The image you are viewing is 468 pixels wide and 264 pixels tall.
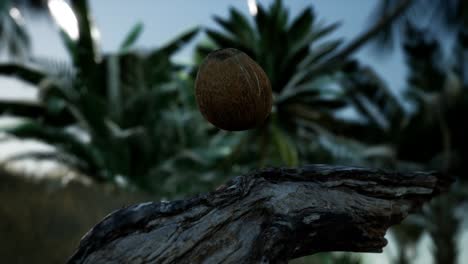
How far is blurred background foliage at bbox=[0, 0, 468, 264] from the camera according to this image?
14102 millimetres

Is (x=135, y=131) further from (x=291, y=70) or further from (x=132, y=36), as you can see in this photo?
(x=132, y=36)

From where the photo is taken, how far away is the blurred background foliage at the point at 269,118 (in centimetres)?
1410

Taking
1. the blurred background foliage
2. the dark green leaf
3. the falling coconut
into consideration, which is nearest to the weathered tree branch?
the falling coconut

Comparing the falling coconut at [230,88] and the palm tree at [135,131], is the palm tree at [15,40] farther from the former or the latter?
the falling coconut at [230,88]

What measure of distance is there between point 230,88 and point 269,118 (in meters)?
9.84

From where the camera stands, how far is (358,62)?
58.7 feet

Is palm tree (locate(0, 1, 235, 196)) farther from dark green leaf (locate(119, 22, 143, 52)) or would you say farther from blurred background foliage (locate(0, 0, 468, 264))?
dark green leaf (locate(119, 22, 143, 52))

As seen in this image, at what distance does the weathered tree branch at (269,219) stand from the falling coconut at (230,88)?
392 mm

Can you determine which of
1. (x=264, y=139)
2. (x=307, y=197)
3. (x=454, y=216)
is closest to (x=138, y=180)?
(x=264, y=139)

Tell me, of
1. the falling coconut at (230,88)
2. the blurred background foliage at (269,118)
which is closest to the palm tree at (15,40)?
the blurred background foliage at (269,118)

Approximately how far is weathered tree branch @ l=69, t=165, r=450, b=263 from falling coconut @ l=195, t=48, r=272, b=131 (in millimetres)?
392

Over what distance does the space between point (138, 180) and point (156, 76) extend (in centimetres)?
330

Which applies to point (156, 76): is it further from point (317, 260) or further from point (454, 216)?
point (454, 216)

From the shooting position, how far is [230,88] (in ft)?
8.59
